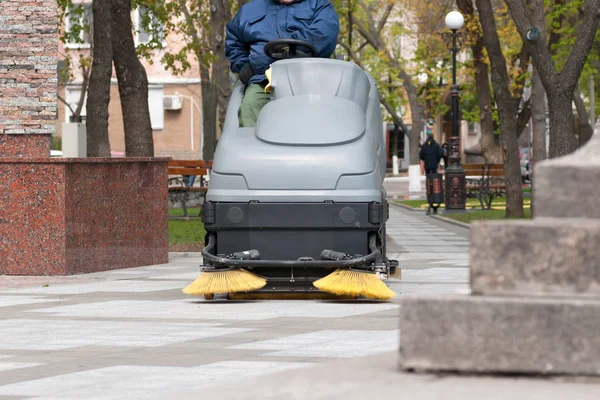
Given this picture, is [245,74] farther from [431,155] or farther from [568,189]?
[431,155]

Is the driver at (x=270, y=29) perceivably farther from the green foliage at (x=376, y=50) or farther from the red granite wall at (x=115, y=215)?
the green foliage at (x=376, y=50)

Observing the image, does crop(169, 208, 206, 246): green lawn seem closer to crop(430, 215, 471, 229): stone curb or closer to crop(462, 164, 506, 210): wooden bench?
crop(430, 215, 471, 229): stone curb

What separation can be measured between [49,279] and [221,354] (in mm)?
6099

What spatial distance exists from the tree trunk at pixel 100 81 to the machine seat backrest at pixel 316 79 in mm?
10345

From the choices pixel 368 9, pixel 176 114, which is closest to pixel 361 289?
pixel 368 9

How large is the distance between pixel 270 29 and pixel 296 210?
90.6 inches

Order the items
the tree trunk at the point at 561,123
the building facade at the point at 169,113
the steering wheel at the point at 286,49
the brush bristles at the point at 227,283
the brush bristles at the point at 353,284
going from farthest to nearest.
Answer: the building facade at the point at 169,113 < the tree trunk at the point at 561,123 < the steering wheel at the point at 286,49 < the brush bristles at the point at 227,283 < the brush bristles at the point at 353,284

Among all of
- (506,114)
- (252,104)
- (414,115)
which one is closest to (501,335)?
(252,104)

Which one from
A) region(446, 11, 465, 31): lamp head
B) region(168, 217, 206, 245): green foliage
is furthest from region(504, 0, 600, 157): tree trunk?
region(446, 11, 465, 31): lamp head

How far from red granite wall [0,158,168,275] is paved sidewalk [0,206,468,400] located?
0.33m

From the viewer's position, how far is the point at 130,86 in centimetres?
2339

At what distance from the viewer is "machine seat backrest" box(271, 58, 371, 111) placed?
11242 mm

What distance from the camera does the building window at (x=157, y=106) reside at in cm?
6806

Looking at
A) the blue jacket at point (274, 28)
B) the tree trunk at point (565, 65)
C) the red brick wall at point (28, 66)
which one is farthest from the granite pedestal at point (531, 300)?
the tree trunk at point (565, 65)
